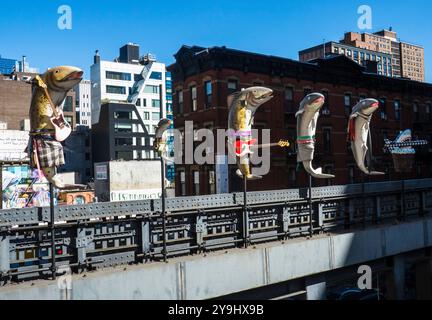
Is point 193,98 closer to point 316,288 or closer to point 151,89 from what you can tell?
point 316,288

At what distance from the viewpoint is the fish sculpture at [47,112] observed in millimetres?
7738

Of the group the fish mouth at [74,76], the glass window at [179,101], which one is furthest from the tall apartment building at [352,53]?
the fish mouth at [74,76]

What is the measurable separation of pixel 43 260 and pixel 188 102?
81.5 ft

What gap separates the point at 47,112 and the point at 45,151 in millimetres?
730

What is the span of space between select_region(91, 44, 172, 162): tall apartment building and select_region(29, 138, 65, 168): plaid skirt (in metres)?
65.9

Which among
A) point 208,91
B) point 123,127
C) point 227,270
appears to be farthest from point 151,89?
point 227,270

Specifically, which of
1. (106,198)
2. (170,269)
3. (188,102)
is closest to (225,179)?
(188,102)

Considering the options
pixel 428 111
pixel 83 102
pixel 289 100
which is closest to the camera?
pixel 289 100

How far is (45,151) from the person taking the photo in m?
8.02

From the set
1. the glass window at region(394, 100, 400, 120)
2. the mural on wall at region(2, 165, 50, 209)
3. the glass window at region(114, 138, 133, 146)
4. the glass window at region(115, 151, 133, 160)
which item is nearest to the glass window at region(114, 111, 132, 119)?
the glass window at region(114, 138, 133, 146)

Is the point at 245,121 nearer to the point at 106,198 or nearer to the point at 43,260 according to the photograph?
the point at 43,260

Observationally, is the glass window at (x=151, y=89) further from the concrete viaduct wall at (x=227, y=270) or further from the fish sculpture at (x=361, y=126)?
the concrete viaduct wall at (x=227, y=270)

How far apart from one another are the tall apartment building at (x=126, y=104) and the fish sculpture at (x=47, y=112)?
65.9 metres

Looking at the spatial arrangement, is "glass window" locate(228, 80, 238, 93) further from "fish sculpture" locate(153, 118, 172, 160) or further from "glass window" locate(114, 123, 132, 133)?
"glass window" locate(114, 123, 132, 133)
